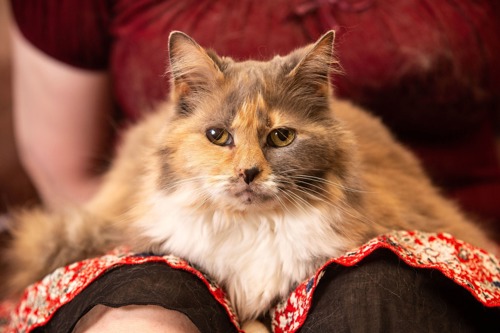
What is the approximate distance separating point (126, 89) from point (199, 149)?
0.71 m

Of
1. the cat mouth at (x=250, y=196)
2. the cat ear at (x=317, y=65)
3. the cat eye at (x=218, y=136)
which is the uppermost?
the cat ear at (x=317, y=65)

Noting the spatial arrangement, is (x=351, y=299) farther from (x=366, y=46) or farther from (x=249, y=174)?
(x=366, y=46)

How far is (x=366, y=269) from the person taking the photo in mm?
1034

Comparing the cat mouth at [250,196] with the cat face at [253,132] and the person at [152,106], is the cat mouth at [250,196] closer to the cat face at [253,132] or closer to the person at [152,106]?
the cat face at [253,132]

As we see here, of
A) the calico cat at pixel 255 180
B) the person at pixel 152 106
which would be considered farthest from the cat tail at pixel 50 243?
the person at pixel 152 106

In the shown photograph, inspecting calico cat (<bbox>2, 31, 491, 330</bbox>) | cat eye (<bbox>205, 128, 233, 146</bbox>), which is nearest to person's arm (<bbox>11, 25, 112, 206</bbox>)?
calico cat (<bbox>2, 31, 491, 330</bbox>)

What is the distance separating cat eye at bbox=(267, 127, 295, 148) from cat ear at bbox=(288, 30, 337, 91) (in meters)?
0.10

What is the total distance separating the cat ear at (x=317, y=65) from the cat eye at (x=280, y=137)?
102mm

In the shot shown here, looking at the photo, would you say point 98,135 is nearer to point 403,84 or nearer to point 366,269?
point 403,84

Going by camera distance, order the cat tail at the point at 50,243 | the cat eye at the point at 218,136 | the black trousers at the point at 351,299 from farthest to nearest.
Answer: the cat tail at the point at 50,243 → the cat eye at the point at 218,136 → the black trousers at the point at 351,299

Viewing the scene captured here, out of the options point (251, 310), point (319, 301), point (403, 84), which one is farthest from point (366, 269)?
point (403, 84)

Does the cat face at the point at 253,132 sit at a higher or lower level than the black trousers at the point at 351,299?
higher

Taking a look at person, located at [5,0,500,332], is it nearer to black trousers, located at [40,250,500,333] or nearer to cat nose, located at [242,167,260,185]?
black trousers, located at [40,250,500,333]

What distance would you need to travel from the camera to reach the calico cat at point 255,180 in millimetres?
1062
